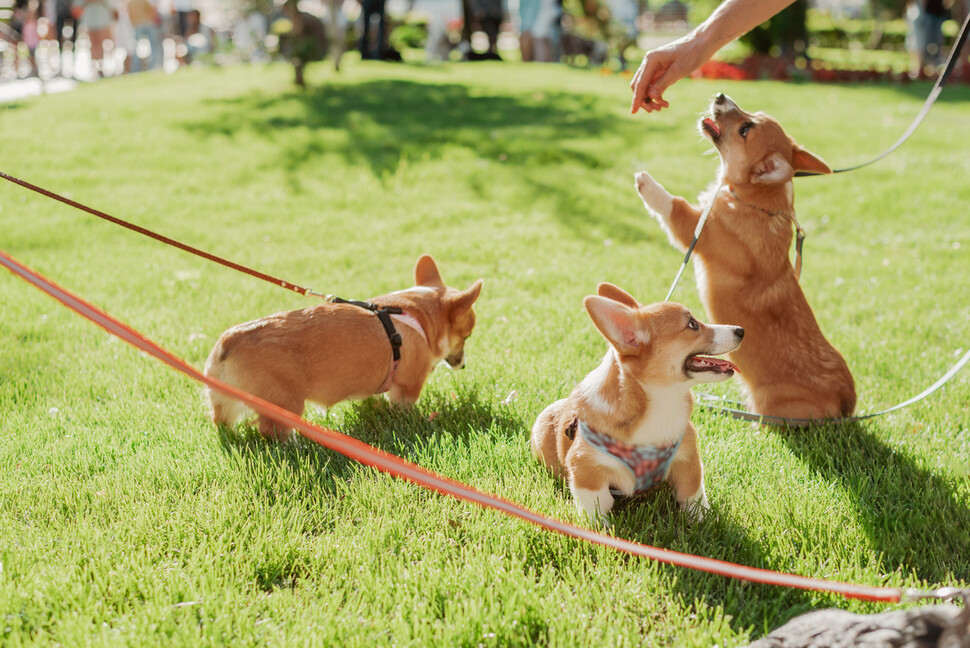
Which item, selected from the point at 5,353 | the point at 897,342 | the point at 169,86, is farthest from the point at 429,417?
the point at 169,86

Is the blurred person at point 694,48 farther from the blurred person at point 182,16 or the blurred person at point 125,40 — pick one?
the blurred person at point 182,16

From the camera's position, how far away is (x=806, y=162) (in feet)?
13.5

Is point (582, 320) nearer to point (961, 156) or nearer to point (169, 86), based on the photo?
point (961, 156)

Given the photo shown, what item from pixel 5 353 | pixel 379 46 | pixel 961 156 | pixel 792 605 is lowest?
pixel 792 605

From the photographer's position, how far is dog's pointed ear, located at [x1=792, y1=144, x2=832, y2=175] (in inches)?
161

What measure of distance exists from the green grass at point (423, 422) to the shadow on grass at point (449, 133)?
9 centimetres

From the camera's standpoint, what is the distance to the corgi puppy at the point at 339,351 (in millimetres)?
3498

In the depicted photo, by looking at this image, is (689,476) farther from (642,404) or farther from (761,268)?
(761,268)

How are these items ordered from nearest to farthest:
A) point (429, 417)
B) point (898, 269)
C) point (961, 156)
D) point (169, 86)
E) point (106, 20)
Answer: point (429, 417)
point (898, 269)
point (961, 156)
point (169, 86)
point (106, 20)

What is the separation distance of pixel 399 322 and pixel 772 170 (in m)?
2.09

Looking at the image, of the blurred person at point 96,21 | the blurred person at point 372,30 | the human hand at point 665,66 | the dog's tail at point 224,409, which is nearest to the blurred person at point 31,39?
the blurred person at point 96,21

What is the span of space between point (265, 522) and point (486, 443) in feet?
3.45

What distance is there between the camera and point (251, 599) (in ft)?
8.52

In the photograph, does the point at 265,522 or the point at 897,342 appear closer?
the point at 265,522
